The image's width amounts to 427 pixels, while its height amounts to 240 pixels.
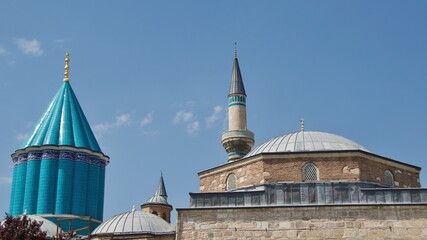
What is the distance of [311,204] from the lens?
11.5 meters

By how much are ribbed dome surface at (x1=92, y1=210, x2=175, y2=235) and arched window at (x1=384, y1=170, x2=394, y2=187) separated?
709cm

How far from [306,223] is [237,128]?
1104 centimetres

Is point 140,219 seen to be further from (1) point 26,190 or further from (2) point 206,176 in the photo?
(1) point 26,190

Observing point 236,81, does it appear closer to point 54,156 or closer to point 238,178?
point 54,156

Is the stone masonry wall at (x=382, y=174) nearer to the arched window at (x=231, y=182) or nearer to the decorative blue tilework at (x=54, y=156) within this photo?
the arched window at (x=231, y=182)

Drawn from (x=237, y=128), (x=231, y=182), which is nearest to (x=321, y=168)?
(x=231, y=182)

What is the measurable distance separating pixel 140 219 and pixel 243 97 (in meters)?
7.16

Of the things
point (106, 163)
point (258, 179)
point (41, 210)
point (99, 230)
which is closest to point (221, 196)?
point (258, 179)

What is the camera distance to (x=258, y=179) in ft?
42.8

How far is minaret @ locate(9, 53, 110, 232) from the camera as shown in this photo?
2675cm

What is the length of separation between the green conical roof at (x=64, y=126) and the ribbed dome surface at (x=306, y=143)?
15476 mm

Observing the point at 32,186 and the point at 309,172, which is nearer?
the point at 309,172

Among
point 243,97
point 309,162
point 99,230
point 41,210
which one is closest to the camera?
point 309,162

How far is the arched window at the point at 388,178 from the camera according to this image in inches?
524
